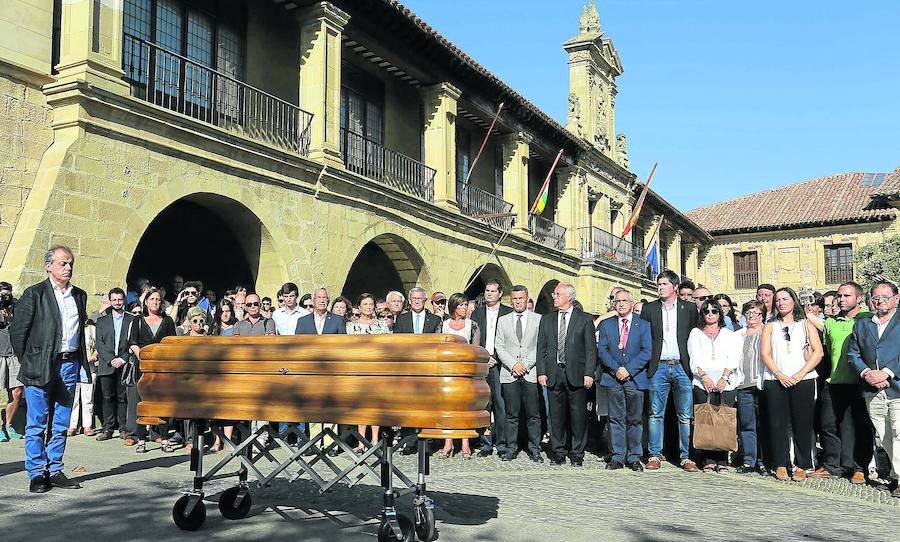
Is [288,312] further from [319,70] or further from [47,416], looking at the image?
[319,70]

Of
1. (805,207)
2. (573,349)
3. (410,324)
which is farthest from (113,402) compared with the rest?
(805,207)

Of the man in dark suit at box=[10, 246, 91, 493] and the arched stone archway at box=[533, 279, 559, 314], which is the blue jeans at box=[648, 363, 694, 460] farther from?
the arched stone archway at box=[533, 279, 559, 314]

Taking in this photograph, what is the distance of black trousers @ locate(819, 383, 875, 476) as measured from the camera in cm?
837

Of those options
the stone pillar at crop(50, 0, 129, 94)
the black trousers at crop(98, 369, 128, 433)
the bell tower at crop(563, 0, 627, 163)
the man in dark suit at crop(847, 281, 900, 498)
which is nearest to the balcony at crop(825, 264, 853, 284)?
the bell tower at crop(563, 0, 627, 163)

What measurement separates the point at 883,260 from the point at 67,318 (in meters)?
36.0

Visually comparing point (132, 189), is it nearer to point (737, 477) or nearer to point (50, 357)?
point (50, 357)

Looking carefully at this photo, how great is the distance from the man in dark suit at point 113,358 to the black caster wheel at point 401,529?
17.0ft

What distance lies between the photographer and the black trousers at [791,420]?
8320 mm

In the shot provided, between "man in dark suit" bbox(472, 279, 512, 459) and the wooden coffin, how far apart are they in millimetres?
4625

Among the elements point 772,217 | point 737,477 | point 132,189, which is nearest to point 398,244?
point 132,189

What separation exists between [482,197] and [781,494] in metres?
16.0

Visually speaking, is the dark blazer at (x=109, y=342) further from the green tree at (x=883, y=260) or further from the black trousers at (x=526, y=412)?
the green tree at (x=883, y=260)

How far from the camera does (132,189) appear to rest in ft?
36.8

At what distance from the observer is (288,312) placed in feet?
32.9
